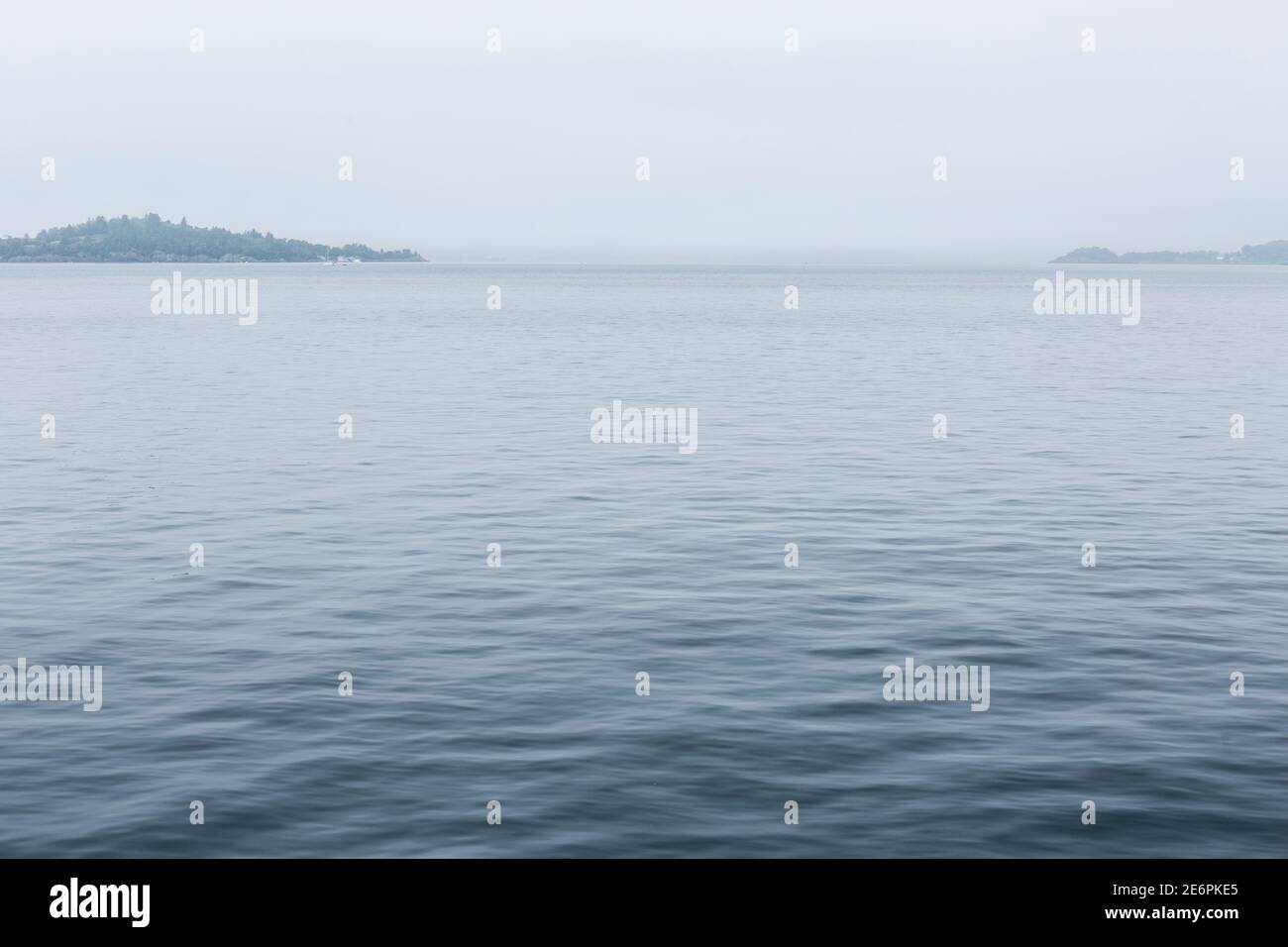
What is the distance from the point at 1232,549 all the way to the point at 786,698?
15222mm

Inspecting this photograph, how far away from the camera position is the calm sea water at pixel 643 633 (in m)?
16.5

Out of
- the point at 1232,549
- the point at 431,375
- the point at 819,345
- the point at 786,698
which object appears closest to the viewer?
the point at 786,698

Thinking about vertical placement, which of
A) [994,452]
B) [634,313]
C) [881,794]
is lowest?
[881,794]

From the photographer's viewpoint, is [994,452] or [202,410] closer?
[994,452]

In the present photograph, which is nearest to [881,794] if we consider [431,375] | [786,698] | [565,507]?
[786,698]

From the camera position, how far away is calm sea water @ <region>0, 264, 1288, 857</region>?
1647cm

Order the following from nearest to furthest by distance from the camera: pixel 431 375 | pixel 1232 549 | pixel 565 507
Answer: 1. pixel 1232 549
2. pixel 565 507
3. pixel 431 375

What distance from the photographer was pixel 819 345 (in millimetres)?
112250

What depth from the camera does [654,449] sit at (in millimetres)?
48875

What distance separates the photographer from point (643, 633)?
24.5m

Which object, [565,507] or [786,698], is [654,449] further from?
[786,698]

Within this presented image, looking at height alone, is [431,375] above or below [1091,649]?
above
